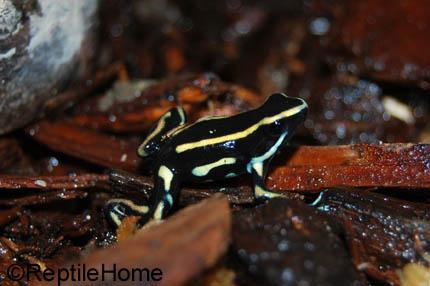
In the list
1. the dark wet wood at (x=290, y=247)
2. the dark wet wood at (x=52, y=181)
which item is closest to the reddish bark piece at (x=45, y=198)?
the dark wet wood at (x=52, y=181)

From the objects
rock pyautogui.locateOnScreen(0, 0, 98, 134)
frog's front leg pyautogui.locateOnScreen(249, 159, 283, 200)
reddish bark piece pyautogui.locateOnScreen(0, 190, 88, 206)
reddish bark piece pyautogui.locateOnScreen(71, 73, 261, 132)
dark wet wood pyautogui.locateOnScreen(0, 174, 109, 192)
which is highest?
rock pyautogui.locateOnScreen(0, 0, 98, 134)

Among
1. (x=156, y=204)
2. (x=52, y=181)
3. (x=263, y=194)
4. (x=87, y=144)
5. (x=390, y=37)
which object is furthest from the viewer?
(x=390, y=37)

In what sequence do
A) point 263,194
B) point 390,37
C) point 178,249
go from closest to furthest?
point 178,249, point 263,194, point 390,37

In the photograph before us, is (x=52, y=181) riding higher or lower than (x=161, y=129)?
lower

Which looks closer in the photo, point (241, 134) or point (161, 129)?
point (241, 134)

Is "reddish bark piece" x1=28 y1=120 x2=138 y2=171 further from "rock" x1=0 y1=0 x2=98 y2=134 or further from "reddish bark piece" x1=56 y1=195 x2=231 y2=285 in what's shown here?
"reddish bark piece" x1=56 y1=195 x2=231 y2=285

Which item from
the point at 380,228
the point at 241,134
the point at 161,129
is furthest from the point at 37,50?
the point at 380,228

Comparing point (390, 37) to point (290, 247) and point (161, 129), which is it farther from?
point (290, 247)

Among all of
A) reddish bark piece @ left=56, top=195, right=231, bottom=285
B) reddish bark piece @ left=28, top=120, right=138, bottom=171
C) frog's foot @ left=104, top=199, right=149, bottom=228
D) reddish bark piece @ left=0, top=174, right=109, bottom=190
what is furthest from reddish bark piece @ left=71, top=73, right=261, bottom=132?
reddish bark piece @ left=56, top=195, right=231, bottom=285

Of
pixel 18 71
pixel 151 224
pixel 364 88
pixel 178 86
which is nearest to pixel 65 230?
pixel 151 224
